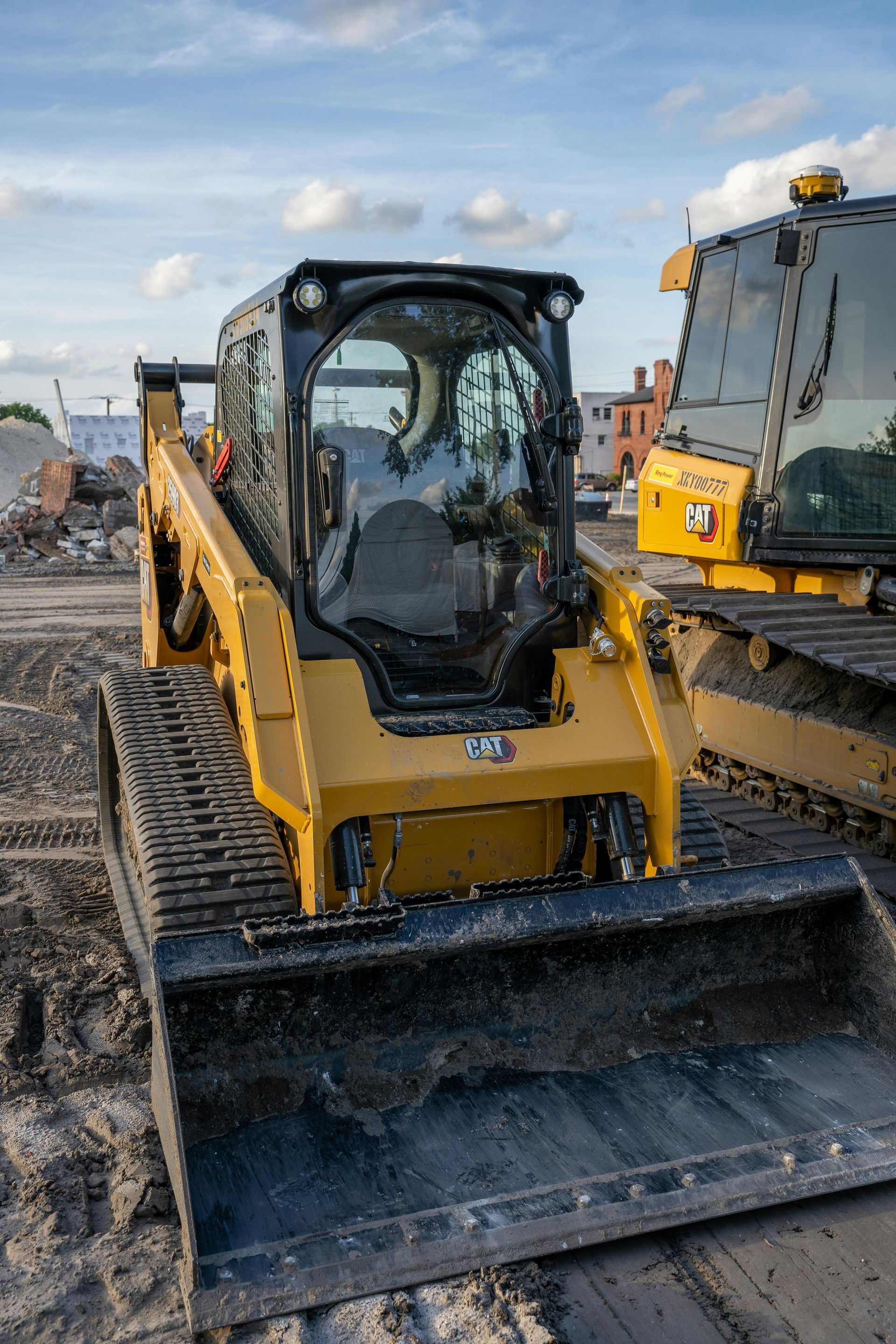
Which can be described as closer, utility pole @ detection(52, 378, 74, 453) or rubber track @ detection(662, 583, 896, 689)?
rubber track @ detection(662, 583, 896, 689)

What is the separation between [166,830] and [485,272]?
2.17 meters

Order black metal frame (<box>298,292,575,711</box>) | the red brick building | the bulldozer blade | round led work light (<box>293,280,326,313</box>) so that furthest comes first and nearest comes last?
the red brick building, black metal frame (<box>298,292,575,711</box>), round led work light (<box>293,280,326,313</box>), the bulldozer blade

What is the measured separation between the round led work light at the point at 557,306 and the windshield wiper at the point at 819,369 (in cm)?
223

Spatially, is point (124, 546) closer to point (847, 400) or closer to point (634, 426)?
point (847, 400)

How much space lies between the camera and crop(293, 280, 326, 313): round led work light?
371 centimetres

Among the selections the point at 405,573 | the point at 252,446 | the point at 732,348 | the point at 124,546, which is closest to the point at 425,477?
the point at 405,573

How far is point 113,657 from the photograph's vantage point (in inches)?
472

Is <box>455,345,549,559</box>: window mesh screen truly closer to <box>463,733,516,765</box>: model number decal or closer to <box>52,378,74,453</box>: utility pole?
<box>463,733,516,765</box>: model number decal

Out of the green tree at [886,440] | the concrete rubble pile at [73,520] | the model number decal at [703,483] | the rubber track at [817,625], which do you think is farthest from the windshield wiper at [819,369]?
the concrete rubble pile at [73,520]

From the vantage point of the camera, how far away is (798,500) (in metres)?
5.96

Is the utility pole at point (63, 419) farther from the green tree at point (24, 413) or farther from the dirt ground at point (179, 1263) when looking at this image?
the dirt ground at point (179, 1263)

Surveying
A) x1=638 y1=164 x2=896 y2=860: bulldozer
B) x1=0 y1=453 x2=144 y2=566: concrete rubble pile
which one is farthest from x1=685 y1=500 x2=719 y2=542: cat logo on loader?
x1=0 y1=453 x2=144 y2=566: concrete rubble pile

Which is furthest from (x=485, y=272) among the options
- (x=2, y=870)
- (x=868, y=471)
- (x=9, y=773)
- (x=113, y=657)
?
(x=113, y=657)

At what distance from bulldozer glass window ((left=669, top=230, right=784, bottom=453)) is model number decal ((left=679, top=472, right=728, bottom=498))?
0.20 m
